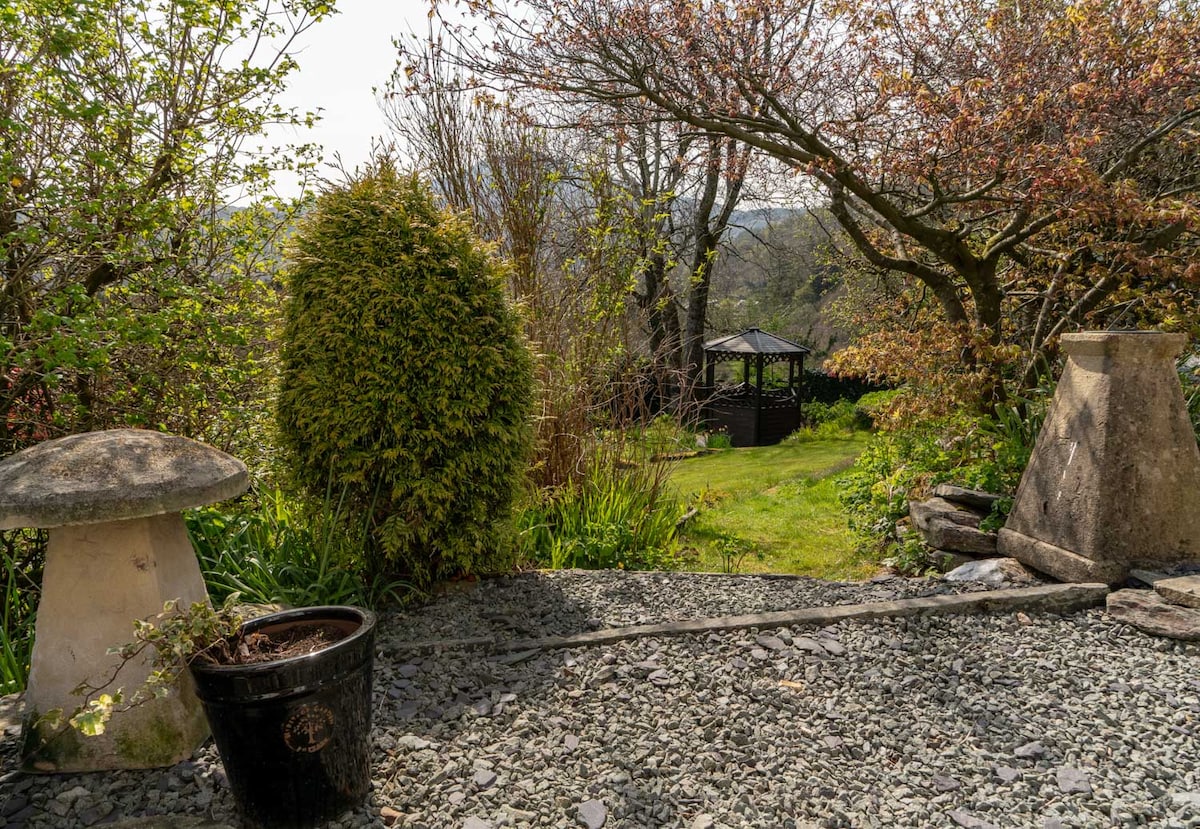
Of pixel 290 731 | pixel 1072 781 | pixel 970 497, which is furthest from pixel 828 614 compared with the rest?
pixel 290 731

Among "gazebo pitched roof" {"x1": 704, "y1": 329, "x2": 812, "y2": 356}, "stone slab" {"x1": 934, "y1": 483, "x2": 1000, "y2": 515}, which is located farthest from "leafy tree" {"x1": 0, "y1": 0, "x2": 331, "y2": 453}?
"gazebo pitched roof" {"x1": 704, "y1": 329, "x2": 812, "y2": 356}

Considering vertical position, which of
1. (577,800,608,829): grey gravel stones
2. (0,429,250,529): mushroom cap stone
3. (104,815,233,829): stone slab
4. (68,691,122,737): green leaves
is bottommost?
(577,800,608,829): grey gravel stones

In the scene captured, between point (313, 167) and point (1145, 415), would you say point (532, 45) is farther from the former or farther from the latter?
point (1145, 415)

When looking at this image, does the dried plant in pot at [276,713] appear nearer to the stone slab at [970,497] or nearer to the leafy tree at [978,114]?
the stone slab at [970,497]

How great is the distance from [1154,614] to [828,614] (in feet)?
4.47

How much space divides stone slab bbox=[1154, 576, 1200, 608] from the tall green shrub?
9.79ft

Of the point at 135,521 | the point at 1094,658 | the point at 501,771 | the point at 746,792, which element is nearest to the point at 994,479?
the point at 1094,658

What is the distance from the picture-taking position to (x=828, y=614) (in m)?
3.08

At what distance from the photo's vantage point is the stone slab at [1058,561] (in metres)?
3.28

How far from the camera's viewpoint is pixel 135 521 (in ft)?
7.16

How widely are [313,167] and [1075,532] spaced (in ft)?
14.6

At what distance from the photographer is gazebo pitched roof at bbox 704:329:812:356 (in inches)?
496

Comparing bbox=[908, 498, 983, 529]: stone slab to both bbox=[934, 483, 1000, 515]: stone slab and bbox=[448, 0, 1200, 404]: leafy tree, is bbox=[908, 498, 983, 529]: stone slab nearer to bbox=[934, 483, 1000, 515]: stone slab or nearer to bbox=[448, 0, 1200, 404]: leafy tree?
bbox=[934, 483, 1000, 515]: stone slab

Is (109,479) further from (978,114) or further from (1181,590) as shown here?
(978,114)
